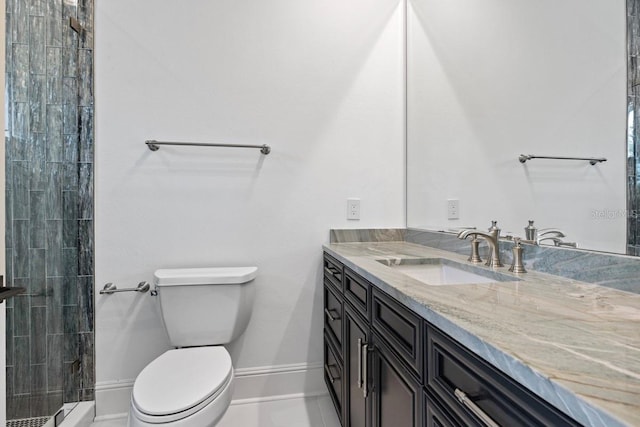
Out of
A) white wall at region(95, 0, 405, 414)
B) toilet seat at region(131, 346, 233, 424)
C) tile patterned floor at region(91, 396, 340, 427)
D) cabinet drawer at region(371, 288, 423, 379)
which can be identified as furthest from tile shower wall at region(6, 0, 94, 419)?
cabinet drawer at region(371, 288, 423, 379)

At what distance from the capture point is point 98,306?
1.69 m

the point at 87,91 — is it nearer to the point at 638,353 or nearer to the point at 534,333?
the point at 534,333

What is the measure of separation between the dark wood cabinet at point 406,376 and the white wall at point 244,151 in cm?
44

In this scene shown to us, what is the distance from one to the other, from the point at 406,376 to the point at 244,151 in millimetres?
1379

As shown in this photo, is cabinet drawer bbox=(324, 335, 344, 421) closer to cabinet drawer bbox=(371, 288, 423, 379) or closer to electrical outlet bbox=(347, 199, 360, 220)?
cabinet drawer bbox=(371, 288, 423, 379)

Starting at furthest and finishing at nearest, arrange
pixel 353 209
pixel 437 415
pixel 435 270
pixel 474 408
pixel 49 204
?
pixel 353 209 → pixel 49 204 → pixel 435 270 → pixel 437 415 → pixel 474 408

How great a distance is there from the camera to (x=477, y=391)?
562 mm

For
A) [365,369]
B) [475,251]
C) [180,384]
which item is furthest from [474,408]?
[180,384]

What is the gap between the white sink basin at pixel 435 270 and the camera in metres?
1.24

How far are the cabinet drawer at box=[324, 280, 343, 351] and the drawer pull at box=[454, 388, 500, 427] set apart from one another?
2.87ft

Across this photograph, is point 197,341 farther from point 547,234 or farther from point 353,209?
point 547,234

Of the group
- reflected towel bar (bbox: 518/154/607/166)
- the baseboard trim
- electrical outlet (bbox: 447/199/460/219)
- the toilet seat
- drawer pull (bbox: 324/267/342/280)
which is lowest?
the baseboard trim

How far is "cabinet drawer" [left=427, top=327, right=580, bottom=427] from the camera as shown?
438 mm

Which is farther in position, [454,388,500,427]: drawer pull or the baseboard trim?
the baseboard trim
